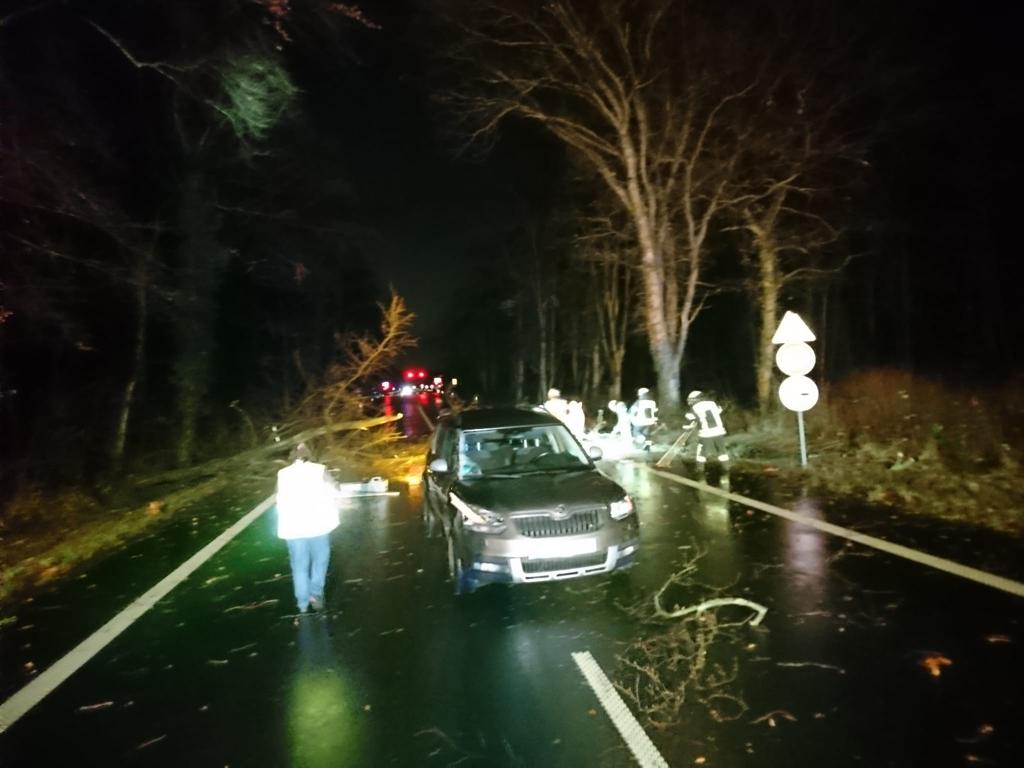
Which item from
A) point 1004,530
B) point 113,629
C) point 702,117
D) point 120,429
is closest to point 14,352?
point 120,429

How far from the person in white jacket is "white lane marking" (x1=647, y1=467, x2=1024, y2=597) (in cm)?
563

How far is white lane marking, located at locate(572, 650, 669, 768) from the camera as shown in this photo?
434 centimetres

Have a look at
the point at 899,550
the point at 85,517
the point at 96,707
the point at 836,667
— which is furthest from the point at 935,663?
the point at 85,517

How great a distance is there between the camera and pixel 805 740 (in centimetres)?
447

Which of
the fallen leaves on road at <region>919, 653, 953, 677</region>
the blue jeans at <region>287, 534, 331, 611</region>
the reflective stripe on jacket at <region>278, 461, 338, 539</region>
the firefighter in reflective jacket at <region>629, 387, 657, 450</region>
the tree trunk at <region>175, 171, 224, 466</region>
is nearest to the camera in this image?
the fallen leaves on road at <region>919, 653, 953, 677</region>

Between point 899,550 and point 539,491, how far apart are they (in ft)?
13.0

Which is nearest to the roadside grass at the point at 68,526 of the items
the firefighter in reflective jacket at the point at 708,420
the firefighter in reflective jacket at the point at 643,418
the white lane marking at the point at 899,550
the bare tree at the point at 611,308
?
the white lane marking at the point at 899,550

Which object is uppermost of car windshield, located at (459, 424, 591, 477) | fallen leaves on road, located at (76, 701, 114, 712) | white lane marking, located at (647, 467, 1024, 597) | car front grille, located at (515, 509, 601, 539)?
car windshield, located at (459, 424, 591, 477)

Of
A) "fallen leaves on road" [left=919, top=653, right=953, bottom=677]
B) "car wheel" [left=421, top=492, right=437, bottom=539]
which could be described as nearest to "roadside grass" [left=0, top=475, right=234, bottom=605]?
"car wheel" [left=421, top=492, right=437, bottom=539]

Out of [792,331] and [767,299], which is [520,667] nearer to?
[792,331]

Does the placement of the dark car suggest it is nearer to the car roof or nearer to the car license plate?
the car license plate

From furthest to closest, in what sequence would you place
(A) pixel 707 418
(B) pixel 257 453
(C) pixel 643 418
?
(C) pixel 643 418, (B) pixel 257 453, (A) pixel 707 418

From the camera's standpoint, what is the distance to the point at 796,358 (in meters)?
14.6

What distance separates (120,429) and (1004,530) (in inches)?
780
